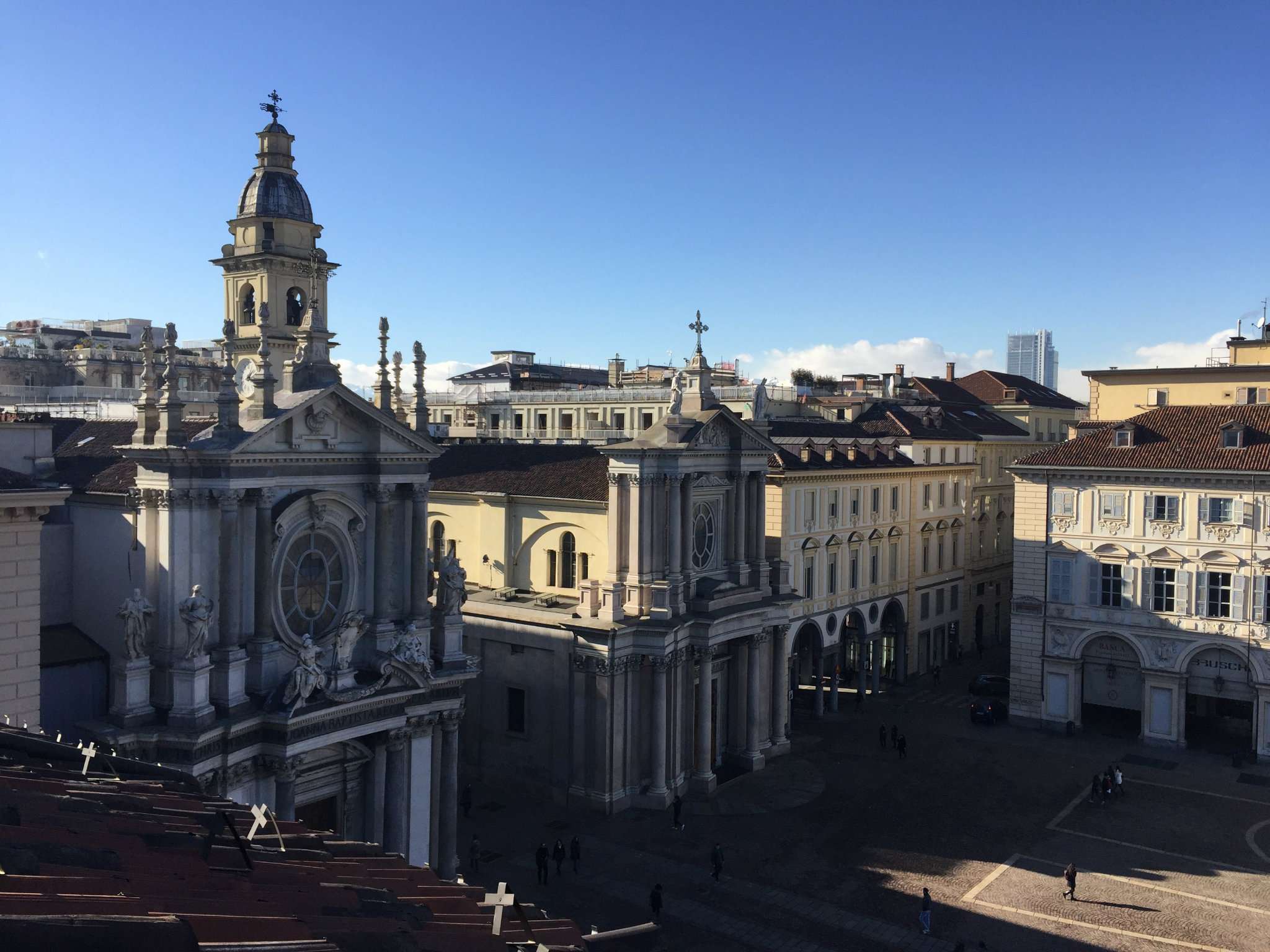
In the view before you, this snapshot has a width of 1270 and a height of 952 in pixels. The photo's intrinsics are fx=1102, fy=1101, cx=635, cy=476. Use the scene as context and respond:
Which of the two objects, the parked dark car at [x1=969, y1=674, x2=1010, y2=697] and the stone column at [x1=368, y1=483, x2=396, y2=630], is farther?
the parked dark car at [x1=969, y1=674, x2=1010, y2=697]

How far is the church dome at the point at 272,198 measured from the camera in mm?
48188

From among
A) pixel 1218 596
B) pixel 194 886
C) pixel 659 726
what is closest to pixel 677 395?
pixel 659 726

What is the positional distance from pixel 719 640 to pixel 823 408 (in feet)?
135

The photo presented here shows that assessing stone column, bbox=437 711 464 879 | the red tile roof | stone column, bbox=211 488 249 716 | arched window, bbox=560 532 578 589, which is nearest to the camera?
stone column, bbox=211 488 249 716

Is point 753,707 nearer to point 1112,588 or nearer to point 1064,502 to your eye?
point 1112,588

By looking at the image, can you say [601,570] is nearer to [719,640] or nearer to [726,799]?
[719,640]

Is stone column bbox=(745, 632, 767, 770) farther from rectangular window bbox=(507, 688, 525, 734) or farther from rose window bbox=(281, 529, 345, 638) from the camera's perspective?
rose window bbox=(281, 529, 345, 638)

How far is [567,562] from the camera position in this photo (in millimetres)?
52062

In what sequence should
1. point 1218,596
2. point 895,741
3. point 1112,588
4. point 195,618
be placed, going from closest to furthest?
point 195,618, point 1218,596, point 895,741, point 1112,588

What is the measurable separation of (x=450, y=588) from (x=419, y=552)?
1977 millimetres

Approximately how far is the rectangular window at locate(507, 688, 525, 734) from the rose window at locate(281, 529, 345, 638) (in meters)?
15.0

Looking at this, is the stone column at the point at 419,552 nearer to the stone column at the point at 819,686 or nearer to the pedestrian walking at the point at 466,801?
the pedestrian walking at the point at 466,801

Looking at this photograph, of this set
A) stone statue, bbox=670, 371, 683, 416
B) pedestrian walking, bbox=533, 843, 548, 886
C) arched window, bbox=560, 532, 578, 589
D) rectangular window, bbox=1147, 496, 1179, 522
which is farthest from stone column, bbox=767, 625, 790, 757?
rectangular window, bbox=1147, 496, 1179, 522

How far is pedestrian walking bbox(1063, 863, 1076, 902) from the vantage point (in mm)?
37062
